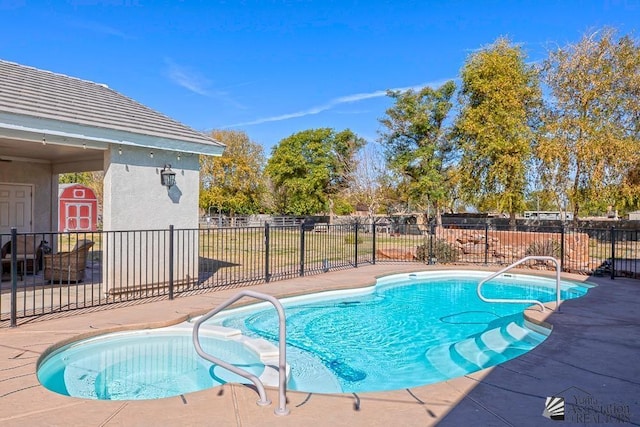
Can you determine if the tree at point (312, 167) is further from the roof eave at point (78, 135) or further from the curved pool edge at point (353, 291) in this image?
the roof eave at point (78, 135)

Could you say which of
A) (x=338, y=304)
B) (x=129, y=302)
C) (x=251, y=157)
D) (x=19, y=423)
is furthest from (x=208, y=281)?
(x=251, y=157)

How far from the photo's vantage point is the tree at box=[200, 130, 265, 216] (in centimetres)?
3869

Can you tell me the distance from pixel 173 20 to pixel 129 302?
13760 millimetres

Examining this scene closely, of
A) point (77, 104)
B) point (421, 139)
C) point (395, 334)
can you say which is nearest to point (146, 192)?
point (77, 104)

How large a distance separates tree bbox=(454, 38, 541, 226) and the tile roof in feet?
62.1

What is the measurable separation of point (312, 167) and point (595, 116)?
27.2m

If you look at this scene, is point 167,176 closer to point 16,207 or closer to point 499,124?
point 16,207

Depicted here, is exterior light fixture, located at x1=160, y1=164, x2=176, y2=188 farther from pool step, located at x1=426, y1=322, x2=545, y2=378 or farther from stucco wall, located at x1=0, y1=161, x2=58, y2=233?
pool step, located at x1=426, y1=322, x2=545, y2=378

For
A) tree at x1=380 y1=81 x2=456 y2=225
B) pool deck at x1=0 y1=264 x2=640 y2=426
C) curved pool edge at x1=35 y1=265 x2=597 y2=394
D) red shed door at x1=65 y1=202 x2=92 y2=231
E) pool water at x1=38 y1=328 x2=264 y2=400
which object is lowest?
pool water at x1=38 y1=328 x2=264 y2=400

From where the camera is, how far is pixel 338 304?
29.8 feet

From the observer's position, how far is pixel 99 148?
25.4ft

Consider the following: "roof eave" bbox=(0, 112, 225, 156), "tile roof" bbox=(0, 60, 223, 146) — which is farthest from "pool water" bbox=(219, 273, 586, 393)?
"tile roof" bbox=(0, 60, 223, 146)

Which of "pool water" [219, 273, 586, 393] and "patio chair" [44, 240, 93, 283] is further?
"patio chair" [44, 240, 93, 283]

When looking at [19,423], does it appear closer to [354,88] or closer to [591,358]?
[591,358]
